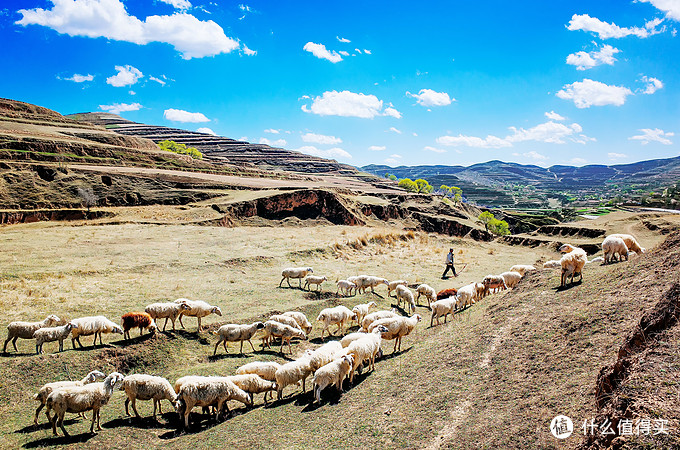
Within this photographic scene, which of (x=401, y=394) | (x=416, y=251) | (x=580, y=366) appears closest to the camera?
(x=580, y=366)

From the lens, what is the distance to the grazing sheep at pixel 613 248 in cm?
1425

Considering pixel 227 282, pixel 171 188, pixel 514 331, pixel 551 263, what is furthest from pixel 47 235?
pixel 551 263

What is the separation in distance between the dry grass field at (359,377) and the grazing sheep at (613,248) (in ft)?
2.58

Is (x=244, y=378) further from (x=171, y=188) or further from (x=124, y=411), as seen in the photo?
(x=171, y=188)

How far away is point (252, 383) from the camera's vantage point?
10.1m

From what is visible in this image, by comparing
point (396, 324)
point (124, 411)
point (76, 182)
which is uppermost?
point (76, 182)

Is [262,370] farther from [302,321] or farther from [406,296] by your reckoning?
[406,296]

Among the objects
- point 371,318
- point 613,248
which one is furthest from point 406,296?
point 613,248

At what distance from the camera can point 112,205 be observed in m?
43.2

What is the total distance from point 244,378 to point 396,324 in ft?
17.4

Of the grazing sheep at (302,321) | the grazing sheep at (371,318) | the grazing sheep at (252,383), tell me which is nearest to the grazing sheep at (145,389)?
the grazing sheep at (252,383)

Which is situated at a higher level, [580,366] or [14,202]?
[14,202]

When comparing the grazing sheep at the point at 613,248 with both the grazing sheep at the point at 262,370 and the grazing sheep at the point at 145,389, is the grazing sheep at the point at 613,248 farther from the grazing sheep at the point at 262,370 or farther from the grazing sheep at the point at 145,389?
the grazing sheep at the point at 145,389

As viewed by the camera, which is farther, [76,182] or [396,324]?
[76,182]
